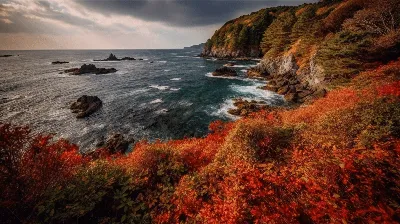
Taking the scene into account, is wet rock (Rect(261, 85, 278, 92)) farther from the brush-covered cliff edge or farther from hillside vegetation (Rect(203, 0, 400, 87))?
hillside vegetation (Rect(203, 0, 400, 87))

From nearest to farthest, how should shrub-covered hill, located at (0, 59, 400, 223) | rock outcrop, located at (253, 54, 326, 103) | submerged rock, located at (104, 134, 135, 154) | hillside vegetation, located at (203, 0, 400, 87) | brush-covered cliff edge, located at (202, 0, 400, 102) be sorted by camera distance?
shrub-covered hill, located at (0, 59, 400, 223) → hillside vegetation, located at (203, 0, 400, 87) → brush-covered cliff edge, located at (202, 0, 400, 102) → submerged rock, located at (104, 134, 135, 154) → rock outcrop, located at (253, 54, 326, 103)

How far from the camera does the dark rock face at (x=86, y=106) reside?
34031 millimetres

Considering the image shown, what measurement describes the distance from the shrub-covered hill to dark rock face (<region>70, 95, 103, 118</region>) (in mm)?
27812

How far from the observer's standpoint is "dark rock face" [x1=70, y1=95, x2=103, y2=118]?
112 feet

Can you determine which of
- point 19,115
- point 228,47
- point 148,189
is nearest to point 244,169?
point 148,189

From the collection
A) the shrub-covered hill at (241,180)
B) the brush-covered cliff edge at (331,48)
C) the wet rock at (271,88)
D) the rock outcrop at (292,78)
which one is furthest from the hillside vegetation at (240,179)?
the wet rock at (271,88)

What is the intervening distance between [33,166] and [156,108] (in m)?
29.4

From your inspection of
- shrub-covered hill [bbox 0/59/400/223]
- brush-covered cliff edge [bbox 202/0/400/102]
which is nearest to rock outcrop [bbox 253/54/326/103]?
brush-covered cliff edge [bbox 202/0/400/102]

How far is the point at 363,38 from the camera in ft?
77.7

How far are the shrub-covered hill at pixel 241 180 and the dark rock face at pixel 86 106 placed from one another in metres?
27.8

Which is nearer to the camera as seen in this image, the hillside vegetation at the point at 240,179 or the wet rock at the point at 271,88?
the hillside vegetation at the point at 240,179

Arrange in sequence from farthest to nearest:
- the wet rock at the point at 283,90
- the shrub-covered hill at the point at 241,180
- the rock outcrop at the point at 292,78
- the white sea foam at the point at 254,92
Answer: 1. the wet rock at the point at 283,90
2. the white sea foam at the point at 254,92
3. the rock outcrop at the point at 292,78
4. the shrub-covered hill at the point at 241,180

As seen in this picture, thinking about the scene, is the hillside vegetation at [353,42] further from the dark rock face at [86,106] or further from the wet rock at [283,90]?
the dark rock face at [86,106]

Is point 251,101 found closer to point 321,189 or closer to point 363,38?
point 363,38
